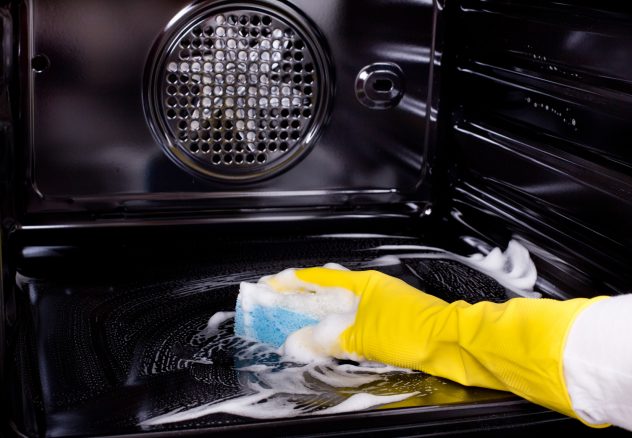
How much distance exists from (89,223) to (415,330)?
60 cm

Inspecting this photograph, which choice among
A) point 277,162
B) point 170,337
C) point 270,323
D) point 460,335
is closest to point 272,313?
point 270,323

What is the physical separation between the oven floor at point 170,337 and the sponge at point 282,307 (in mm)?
31

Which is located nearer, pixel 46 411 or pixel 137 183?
pixel 46 411

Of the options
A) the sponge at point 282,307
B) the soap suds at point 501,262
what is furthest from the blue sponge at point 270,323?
the soap suds at point 501,262

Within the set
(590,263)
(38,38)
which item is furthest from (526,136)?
(38,38)

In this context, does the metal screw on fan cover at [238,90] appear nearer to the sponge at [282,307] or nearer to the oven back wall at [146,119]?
the oven back wall at [146,119]

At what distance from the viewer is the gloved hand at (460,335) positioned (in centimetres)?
86

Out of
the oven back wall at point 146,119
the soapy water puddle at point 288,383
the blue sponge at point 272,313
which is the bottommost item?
the soapy water puddle at point 288,383

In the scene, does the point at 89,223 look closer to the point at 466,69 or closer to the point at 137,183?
the point at 137,183

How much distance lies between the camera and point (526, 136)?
1.29m

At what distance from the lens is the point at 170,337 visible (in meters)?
1.08

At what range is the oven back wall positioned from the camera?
126 cm

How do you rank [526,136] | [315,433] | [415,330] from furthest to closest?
[526,136] < [415,330] < [315,433]

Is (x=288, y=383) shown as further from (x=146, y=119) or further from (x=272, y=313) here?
(x=146, y=119)
